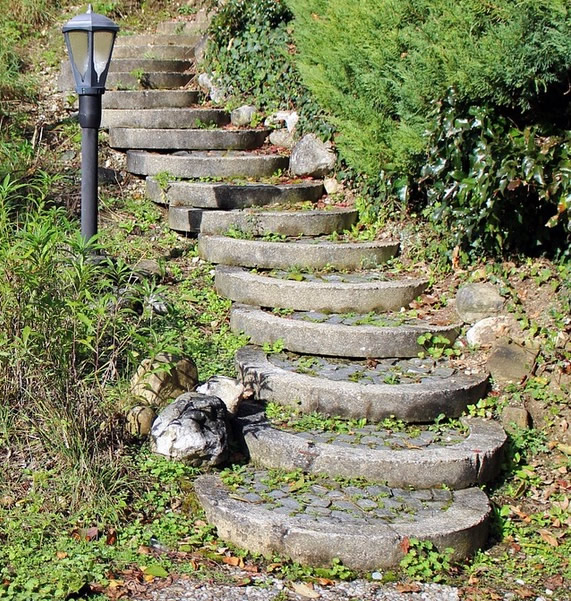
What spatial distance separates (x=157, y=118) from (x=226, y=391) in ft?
14.1

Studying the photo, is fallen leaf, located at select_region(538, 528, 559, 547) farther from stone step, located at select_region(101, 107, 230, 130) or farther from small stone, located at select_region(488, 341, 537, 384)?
stone step, located at select_region(101, 107, 230, 130)

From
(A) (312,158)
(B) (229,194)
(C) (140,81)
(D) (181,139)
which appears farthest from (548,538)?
(C) (140,81)

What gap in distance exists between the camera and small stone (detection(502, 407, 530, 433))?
5246 mm

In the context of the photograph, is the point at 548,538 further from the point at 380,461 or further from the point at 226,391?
the point at 226,391

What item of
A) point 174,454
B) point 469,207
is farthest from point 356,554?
point 469,207

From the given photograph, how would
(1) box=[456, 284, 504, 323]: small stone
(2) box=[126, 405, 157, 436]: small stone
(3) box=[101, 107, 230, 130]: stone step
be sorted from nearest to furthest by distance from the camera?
(2) box=[126, 405, 157, 436]: small stone < (1) box=[456, 284, 504, 323]: small stone < (3) box=[101, 107, 230, 130]: stone step

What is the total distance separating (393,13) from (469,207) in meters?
1.54

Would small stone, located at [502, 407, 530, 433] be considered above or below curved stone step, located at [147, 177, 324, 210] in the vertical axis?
below

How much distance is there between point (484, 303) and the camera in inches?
228

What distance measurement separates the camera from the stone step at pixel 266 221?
6.95 meters

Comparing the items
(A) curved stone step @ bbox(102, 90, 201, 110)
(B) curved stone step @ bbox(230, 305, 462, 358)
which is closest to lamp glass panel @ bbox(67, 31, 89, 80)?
(B) curved stone step @ bbox(230, 305, 462, 358)

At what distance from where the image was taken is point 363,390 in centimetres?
504

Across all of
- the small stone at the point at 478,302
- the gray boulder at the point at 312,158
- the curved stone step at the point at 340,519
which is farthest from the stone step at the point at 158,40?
the curved stone step at the point at 340,519

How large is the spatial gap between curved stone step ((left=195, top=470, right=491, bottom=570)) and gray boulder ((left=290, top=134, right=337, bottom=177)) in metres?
3.82
